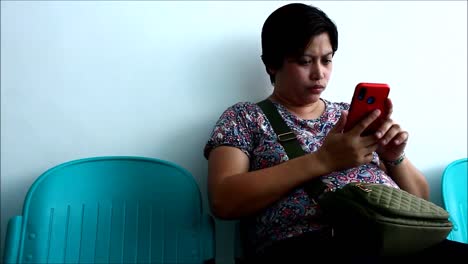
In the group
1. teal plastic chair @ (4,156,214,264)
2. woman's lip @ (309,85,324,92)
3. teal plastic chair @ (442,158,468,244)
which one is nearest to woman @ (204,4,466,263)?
woman's lip @ (309,85,324,92)

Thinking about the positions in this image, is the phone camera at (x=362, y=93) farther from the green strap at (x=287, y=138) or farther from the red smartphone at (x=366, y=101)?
the green strap at (x=287, y=138)

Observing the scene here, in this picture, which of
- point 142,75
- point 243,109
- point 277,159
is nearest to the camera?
point 277,159

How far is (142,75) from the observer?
3.78 feet

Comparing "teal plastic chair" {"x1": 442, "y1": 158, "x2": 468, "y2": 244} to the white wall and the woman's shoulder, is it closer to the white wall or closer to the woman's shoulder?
the white wall

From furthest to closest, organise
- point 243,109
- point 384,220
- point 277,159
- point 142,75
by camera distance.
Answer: point 142,75 → point 243,109 → point 277,159 → point 384,220

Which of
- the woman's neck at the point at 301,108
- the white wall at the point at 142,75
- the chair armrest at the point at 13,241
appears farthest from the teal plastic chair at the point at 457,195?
the chair armrest at the point at 13,241

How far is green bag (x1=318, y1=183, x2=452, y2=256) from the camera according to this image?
0.66 meters

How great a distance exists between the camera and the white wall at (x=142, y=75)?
1088 millimetres

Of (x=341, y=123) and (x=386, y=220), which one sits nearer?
(x=386, y=220)

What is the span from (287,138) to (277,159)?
0.07 metres

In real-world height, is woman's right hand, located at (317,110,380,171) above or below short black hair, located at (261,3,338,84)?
below

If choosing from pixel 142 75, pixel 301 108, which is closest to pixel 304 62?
pixel 301 108

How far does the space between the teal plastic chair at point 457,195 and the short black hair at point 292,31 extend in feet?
2.02

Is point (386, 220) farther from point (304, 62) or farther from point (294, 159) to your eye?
point (304, 62)
